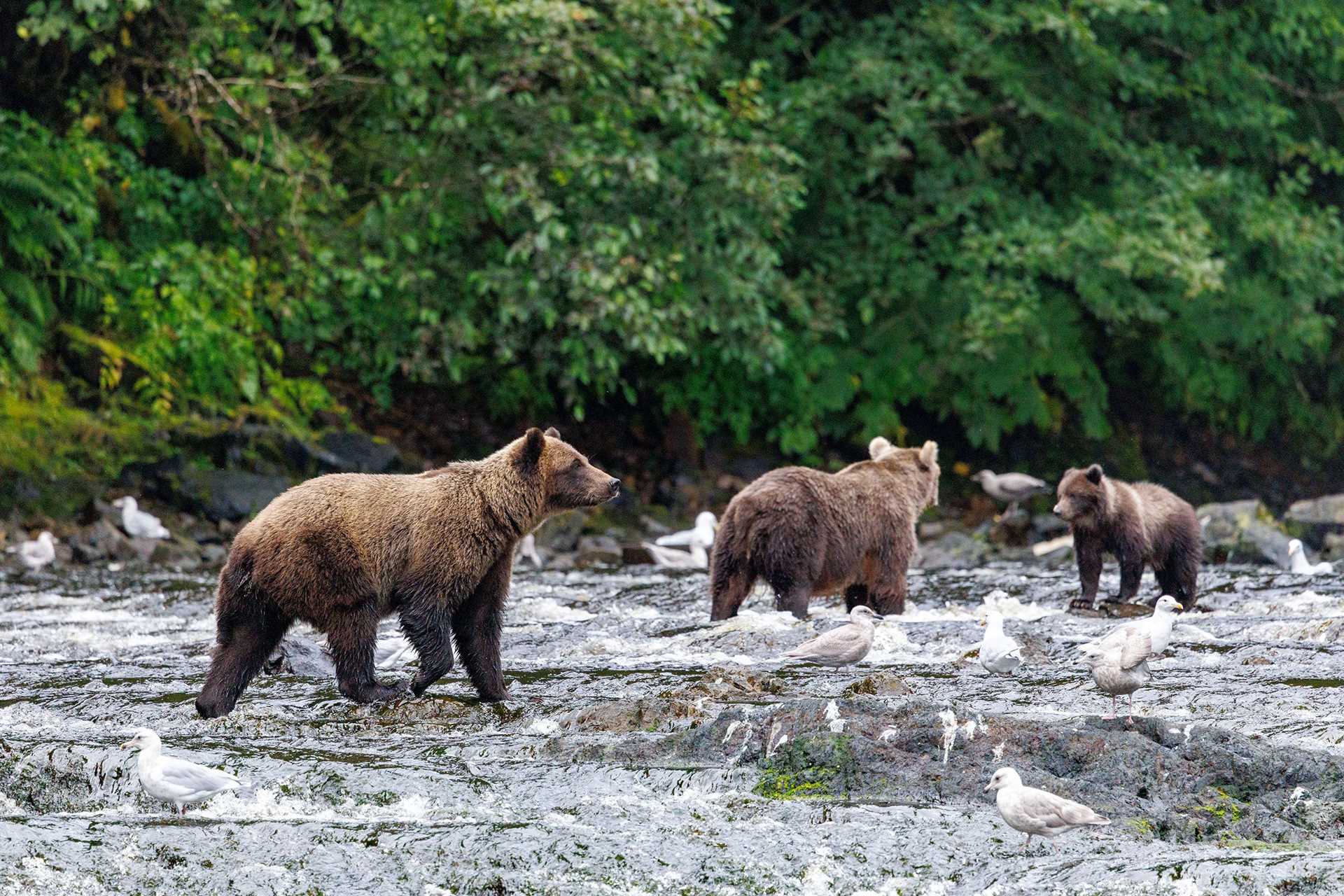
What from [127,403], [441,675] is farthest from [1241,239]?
[441,675]

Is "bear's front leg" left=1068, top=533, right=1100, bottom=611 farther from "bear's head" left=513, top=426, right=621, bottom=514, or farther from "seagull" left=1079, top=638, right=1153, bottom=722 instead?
"bear's head" left=513, top=426, right=621, bottom=514

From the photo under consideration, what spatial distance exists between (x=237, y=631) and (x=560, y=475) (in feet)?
6.42

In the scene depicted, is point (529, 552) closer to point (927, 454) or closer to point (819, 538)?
point (927, 454)

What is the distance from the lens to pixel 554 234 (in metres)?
18.9

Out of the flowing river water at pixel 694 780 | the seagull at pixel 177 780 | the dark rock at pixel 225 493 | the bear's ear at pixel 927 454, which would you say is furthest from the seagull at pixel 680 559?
the seagull at pixel 177 780

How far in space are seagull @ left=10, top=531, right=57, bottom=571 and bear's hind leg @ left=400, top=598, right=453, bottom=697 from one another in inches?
320

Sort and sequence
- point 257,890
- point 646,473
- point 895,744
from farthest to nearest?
point 646,473
point 895,744
point 257,890

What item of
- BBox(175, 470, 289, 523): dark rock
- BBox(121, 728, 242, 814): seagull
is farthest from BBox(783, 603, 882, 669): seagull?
BBox(175, 470, 289, 523): dark rock

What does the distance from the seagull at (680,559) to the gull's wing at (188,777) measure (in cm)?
1046

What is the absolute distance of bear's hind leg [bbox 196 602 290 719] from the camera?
8.47 meters

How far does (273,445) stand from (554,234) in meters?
4.08

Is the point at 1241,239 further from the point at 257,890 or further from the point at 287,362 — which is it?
the point at 257,890

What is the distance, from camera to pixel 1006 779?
6328 mm

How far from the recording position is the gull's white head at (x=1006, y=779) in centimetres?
630
